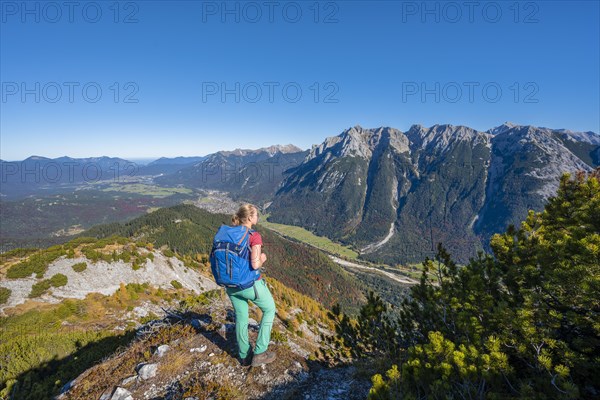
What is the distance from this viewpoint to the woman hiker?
22.4 ft

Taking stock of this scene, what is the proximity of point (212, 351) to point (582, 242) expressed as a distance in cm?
1077

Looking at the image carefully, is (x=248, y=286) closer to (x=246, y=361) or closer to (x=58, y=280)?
(x=246, y=361)

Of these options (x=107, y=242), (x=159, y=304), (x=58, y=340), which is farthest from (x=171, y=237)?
(x=58, y=340)

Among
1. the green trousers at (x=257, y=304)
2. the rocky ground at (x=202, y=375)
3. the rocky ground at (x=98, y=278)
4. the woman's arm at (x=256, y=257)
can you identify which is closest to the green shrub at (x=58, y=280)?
the rocky ground at (x=98, y=278)

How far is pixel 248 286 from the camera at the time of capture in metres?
6.83

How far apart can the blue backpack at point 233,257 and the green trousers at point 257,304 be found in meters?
0.41

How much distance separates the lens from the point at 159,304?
25766 mm

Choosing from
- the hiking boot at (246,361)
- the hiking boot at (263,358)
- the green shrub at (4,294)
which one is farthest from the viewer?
the green shrub at (4,294)

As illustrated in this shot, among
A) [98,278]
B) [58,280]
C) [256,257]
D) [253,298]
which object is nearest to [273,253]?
[98,278]

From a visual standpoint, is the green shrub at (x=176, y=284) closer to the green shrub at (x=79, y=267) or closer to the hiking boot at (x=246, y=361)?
the green shrub at (x=79, y=267)

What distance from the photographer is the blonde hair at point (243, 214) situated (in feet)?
23.5

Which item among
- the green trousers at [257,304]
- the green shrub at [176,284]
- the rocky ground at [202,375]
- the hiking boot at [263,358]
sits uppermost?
the green trousers at [257,304]

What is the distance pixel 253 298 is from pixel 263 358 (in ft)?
7.83

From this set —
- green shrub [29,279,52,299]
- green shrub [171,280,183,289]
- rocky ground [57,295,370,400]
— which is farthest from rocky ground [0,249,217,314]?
rocky ground [57,295,370,400]
